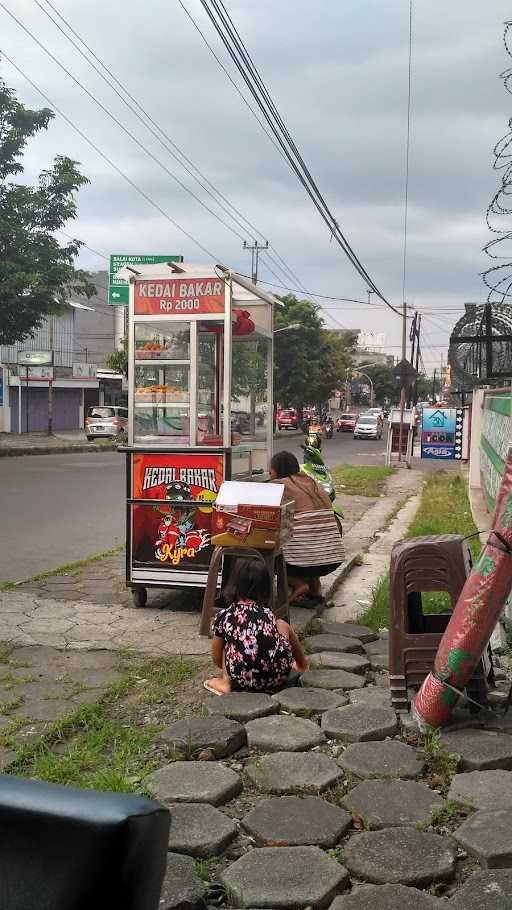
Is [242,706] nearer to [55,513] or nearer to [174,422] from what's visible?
[174,422]

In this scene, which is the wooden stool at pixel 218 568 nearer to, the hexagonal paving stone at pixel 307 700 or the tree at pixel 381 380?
the hexagonal paving stone at pixel 307 700

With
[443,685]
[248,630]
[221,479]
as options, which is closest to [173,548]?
[221,479]

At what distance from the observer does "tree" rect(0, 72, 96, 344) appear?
20891mm

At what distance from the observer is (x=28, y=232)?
22.0 m

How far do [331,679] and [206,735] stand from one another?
112 cm

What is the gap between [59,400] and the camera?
45.4 metres

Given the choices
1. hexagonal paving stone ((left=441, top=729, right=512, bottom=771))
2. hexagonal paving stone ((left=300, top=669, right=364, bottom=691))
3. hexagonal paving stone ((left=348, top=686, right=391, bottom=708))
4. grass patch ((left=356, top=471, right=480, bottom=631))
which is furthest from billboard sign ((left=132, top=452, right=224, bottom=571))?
hexagonal paving stone ((left=441, top=729, right=512, bottom=771))

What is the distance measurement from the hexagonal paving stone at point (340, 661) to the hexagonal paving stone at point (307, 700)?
1.60ft

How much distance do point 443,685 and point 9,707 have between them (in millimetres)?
2189

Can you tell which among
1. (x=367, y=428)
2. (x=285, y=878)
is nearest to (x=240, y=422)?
(x=285, y=878)

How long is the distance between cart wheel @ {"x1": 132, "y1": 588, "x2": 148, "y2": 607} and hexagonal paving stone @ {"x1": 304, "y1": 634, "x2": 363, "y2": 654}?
1495 mm

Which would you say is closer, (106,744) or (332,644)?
(106,744)

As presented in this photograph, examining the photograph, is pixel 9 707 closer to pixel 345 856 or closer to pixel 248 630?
pixel 248 630

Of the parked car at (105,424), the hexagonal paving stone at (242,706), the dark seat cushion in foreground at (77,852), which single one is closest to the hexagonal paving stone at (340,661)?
the hexagonal paving stone at (242,706)
